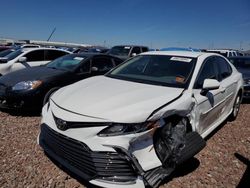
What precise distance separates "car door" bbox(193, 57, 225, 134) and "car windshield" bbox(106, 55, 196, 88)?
0.71ft

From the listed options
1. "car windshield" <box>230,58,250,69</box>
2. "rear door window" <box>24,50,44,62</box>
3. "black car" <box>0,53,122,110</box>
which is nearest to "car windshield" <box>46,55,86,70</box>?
"black car" <box>0,53,122,110</box>

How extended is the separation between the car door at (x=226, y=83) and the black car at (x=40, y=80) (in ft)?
10.1

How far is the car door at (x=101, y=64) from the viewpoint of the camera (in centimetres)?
630

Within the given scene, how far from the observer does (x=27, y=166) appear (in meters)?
3.17

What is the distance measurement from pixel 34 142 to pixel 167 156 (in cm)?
231

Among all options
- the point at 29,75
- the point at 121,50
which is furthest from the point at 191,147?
the point at 121,50

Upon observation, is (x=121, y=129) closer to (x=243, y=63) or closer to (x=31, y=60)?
(x=31, y=60)

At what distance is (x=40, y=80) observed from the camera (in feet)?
17.0

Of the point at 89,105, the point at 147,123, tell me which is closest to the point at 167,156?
the point at 147,123

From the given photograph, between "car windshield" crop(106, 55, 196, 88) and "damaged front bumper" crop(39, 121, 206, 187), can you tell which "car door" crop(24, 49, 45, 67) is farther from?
"damaged front bumper" crop(39, 121, 206, 187)

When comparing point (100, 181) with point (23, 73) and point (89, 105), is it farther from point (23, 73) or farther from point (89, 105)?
point (23, 73)

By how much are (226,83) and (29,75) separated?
4256 millimetres

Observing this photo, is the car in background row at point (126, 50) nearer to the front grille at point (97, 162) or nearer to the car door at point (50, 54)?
the car door at point (50, 54)

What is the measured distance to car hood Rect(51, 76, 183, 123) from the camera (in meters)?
2.50
